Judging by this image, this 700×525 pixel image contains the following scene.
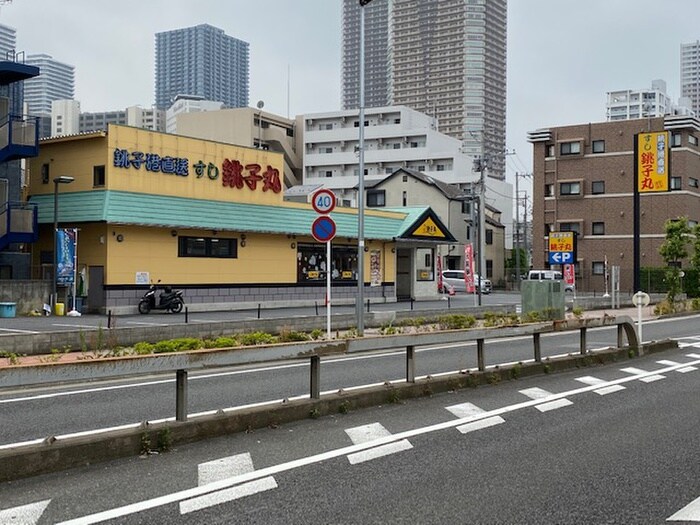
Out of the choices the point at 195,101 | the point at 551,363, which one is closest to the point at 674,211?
the point at 551,363

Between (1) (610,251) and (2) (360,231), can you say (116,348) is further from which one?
(1) (610,251)

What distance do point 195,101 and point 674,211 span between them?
3297 inches

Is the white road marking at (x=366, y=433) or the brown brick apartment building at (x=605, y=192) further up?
the brown brick apartment building at (x=605, y=192)

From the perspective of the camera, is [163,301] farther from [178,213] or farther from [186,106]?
[186,106]

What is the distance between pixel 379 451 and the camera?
650 centimetres

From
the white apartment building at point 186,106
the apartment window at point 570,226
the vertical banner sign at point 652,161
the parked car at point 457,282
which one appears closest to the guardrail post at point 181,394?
the vertical banner sign at point 652,161

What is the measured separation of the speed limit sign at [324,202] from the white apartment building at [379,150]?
67.1m

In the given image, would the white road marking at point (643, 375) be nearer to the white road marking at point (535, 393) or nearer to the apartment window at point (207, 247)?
the white road marking at point (535, 393)

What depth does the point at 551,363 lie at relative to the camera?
12.0 metres

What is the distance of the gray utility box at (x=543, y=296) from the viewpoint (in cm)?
2492

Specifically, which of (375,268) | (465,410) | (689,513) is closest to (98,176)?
(375,268)

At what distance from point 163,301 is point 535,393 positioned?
18.5m

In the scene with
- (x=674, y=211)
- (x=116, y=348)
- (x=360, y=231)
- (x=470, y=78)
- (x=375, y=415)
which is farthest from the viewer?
(x=470, y=78)

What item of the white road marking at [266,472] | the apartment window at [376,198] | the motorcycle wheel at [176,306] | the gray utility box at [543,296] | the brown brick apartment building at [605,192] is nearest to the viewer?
the white road marking at [266,472]
